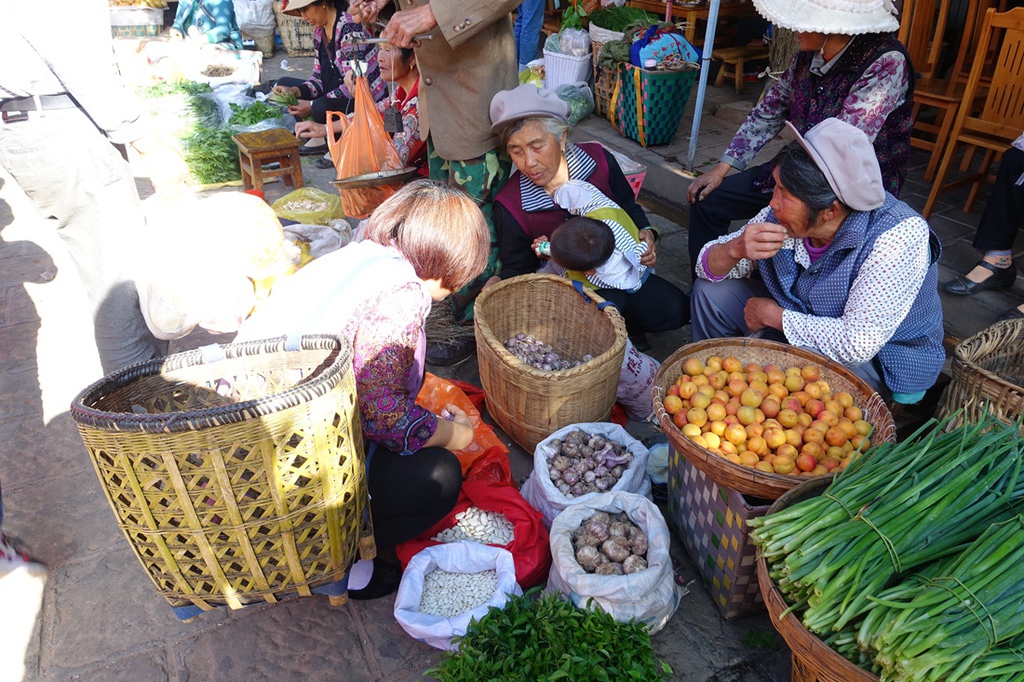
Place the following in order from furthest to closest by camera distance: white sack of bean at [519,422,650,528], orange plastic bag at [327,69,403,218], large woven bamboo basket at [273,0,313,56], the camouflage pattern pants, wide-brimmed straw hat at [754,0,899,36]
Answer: large woven bamboo basket at [273,0,313,56]
orange plastic bag at [327,69,403,218]
the camouflage pattern pants
wide-brimmed straw hat at [754,0,899,36]
white sack of bean at [519,422,650,528]

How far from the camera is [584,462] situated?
101 inches

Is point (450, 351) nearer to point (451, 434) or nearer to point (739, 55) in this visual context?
point (451, 434)

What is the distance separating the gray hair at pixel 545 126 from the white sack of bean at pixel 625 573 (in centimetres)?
177

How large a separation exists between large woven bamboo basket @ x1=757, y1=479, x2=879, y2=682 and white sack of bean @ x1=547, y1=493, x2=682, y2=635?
390 millimetres

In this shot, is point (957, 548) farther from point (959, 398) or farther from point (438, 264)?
point (438, 264)

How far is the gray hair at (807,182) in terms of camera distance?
2.35m

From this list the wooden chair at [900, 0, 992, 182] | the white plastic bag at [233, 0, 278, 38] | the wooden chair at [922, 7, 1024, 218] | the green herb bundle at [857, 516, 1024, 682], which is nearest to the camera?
the green herb bundle at [857, 516, 1024, 682]

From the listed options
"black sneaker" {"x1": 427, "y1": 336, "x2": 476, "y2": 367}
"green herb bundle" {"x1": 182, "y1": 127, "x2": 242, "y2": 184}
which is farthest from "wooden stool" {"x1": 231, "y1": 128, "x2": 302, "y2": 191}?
"black sneaker" {"x1": 427, "y1": 336, "x2": 476, "y2": 367}

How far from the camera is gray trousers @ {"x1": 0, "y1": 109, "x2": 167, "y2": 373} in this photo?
262 cm

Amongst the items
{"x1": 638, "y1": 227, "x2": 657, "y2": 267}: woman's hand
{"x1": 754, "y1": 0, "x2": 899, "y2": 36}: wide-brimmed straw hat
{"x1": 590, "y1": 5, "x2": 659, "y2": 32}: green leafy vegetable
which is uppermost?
{"x1": 754, "y1": 0, "x2": 899, "y2": 36}: wide-brimmed straw hat

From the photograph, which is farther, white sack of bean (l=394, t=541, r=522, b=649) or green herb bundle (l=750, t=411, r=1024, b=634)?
white sack of bean (l=394, t=541, r=522, b=649)

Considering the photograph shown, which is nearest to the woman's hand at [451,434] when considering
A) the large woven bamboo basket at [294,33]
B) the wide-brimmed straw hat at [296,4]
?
the wide-brimmed straw hat at [296,4]

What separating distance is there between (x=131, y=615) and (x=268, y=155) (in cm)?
366

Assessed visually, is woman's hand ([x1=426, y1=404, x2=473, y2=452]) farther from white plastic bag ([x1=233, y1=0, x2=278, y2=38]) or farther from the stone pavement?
white plastic bag ([x1=233, y1=0, x2=278, y2=38])
